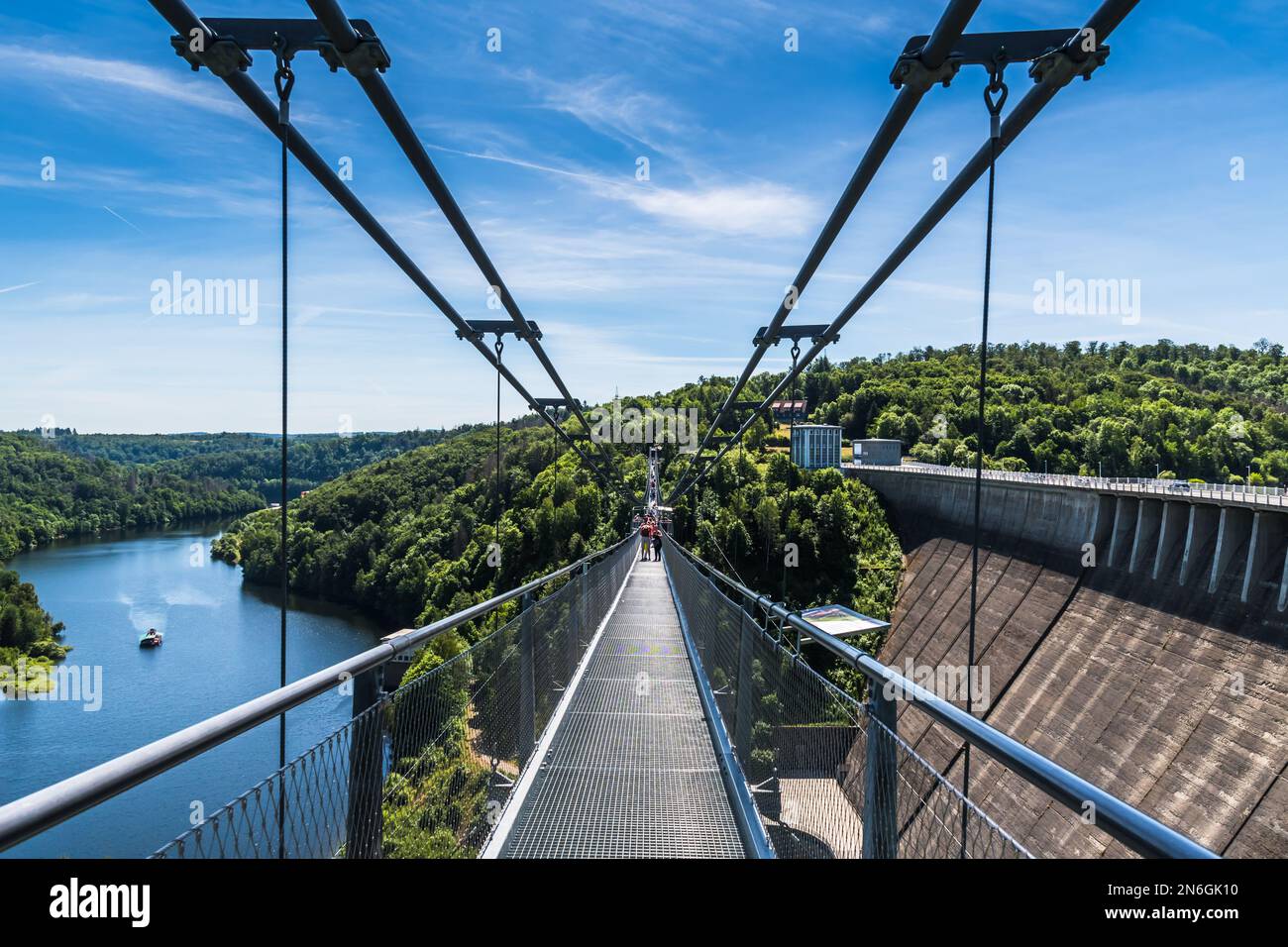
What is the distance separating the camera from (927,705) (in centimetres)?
153

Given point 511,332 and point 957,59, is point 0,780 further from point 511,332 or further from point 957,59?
point 957,59

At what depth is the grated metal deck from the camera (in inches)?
115

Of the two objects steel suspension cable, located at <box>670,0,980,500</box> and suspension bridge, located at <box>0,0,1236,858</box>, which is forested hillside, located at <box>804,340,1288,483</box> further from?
suspension bridge, located at <box>0,0,1236,858</box>

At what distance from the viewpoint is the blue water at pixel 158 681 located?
24078mm

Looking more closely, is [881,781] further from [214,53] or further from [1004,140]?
[214,53]

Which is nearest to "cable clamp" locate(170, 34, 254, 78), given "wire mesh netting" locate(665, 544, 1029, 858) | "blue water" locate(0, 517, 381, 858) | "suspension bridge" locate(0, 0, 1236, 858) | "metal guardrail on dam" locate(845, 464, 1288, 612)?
"suspension bridge" locate(0, 0, 1236, 858)

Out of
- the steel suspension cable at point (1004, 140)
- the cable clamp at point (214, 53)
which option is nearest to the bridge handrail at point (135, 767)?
the cable clamp at point (214, 53)

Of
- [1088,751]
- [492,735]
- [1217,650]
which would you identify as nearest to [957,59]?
[492,735]

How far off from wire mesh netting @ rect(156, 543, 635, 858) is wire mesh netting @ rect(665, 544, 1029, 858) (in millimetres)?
1063

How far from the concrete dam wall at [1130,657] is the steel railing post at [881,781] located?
12940 millimetres

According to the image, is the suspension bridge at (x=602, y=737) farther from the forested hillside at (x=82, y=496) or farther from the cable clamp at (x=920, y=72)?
the forested hillside at (x=82, y=496)

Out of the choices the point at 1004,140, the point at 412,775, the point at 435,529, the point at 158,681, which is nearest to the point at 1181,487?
the point at 1004,140

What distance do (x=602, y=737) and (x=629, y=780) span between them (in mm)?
636
